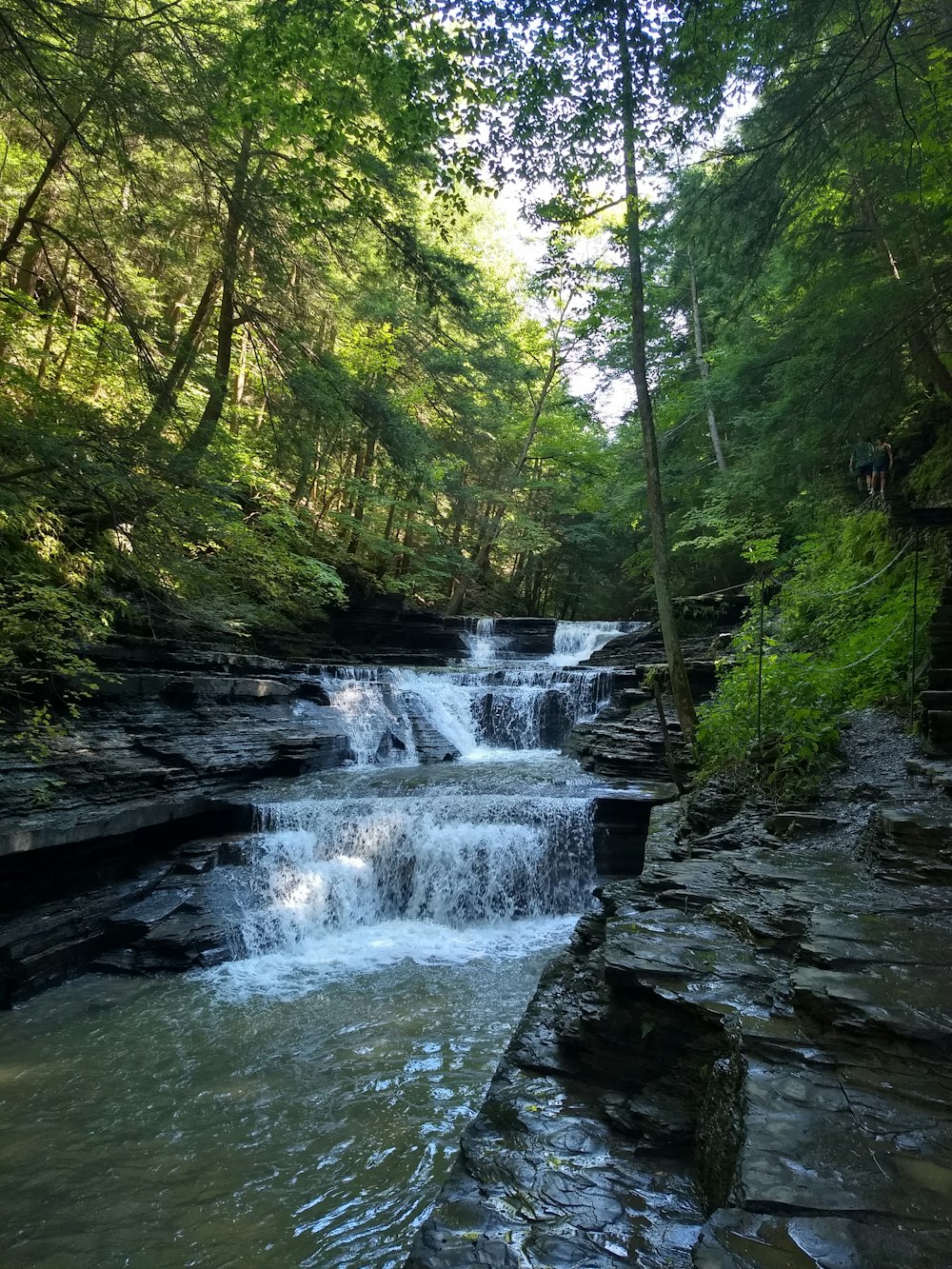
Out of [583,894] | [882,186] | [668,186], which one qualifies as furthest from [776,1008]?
[668,186]

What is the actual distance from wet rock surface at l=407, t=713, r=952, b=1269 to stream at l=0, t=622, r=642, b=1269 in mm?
1062

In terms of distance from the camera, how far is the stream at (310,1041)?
3525 millimetres

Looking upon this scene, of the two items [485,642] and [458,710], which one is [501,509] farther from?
[458,710]

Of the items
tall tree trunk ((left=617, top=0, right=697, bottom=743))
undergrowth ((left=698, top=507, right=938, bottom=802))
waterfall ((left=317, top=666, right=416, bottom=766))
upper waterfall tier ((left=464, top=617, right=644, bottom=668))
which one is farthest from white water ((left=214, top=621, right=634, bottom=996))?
upper waterfall tier ((left=464, top=617, right=644, bottom=668))

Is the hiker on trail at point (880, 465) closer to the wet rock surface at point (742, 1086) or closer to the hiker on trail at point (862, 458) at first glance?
the hiker on trail at point (862, 458)

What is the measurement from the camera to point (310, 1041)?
5.30m

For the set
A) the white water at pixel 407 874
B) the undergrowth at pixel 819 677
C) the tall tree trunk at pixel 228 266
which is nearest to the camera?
the tall tree trunk at pixel 228 266

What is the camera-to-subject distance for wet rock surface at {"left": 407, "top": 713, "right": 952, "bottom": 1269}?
2000mm

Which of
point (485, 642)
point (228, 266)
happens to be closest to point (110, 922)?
point (228, 266)

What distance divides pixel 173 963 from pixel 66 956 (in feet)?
3.28

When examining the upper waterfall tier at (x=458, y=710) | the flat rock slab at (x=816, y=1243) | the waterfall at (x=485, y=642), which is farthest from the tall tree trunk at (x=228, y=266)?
the waterfall at (x=485, y=642)

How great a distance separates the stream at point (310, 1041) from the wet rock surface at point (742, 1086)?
106 centimetres

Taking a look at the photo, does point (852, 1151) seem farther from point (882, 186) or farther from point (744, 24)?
point (882, 186)

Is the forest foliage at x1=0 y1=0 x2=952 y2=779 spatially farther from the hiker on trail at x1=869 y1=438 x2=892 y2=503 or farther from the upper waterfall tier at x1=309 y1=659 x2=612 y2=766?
the upper waterfall tier at x1=309 y1=659 x2=612 y2=766
